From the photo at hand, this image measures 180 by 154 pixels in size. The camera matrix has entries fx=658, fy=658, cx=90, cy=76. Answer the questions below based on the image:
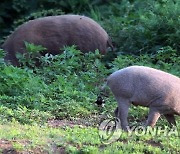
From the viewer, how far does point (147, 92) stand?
7.07 metres

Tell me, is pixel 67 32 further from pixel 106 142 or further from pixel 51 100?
pixel 106 142

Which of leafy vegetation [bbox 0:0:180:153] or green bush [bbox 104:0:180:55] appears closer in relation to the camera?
leafy vegetation [bbox 0:0:180:153]

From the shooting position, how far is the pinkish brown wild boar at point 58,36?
10.8m

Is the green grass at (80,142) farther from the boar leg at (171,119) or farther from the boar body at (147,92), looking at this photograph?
the boar leg at (171,119)

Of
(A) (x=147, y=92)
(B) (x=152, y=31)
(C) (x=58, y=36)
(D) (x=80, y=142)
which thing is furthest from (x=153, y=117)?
(C) (x=58, y=36)

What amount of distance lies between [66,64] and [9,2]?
6.79 meters

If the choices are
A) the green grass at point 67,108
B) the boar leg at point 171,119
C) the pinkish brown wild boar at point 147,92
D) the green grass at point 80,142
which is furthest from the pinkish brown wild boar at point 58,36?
the green grass at point 80,142

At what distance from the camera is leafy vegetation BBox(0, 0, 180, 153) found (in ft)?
21.0

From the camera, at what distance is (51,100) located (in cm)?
820

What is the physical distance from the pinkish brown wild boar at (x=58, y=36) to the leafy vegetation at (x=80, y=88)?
0.37 m

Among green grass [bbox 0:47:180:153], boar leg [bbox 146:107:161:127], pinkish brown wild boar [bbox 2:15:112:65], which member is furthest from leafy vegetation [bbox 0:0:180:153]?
pinkish brown wild boar [bbox 2:15:112:65]

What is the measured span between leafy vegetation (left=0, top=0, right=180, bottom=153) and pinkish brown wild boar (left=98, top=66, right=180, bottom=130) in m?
0.28

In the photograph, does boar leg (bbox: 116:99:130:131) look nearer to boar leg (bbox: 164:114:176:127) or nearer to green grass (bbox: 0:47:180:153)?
green grass (bbox: 0:47:180:153)

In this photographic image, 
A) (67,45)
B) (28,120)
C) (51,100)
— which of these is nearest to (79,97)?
(51,100)
